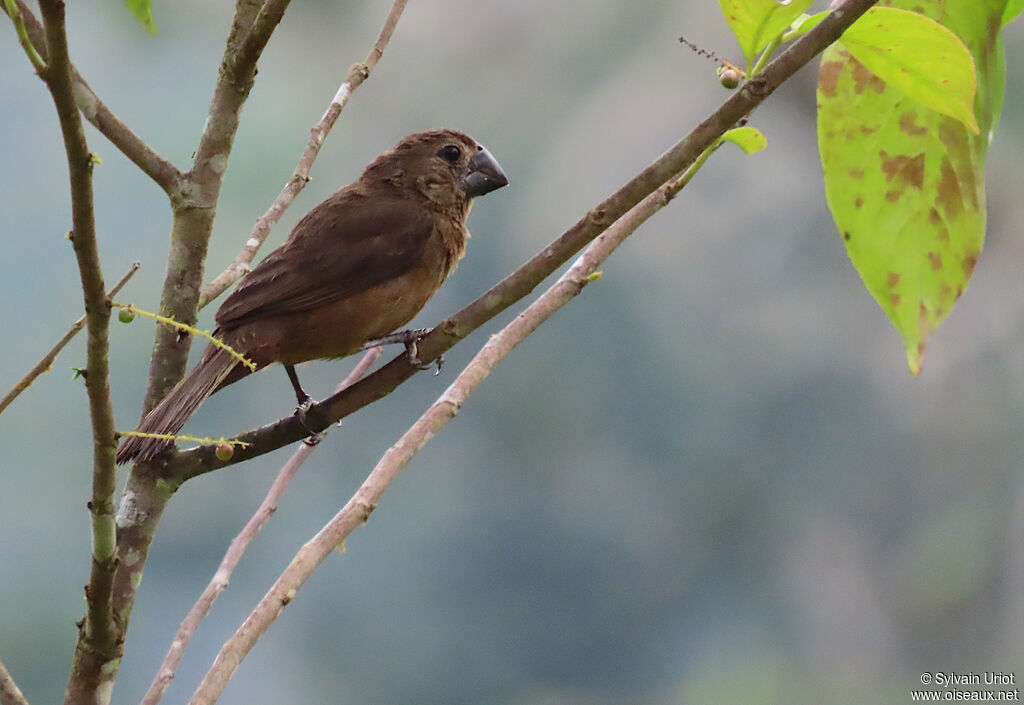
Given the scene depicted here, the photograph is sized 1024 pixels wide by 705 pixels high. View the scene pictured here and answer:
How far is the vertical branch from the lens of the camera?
33.1 inches

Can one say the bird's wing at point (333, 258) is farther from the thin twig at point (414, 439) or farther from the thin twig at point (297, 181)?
the thin twig at point (414, 439)

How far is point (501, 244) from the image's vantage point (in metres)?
3.90

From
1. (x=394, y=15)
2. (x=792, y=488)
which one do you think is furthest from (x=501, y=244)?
(x=394, y=15)

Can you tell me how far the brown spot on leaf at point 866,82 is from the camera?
115 centimetres

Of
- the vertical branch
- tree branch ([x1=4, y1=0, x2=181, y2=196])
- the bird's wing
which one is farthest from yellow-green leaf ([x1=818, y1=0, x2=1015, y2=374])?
the bird's wing

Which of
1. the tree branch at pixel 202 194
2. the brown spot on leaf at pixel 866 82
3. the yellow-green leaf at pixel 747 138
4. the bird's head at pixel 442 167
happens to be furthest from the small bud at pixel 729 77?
the bird's head at pixel 442 167

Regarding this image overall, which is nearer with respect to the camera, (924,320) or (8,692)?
(924,320)

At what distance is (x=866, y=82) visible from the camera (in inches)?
45.3

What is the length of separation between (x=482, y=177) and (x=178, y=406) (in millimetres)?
1491

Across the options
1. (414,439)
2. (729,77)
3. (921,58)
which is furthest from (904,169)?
(414,439)

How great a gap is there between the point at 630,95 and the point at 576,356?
1002 millimetres

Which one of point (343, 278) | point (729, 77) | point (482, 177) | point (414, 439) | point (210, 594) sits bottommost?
point (210, 594)

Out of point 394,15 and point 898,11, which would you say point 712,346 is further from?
point 898,11

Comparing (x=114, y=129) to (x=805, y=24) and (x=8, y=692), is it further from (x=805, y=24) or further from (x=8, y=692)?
(x=805, y=24)
